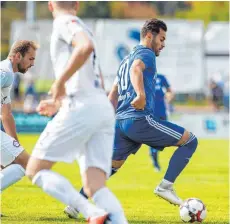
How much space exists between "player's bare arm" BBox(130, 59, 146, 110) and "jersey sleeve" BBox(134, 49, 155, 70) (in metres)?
0.06

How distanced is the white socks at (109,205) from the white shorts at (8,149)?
6.56ft

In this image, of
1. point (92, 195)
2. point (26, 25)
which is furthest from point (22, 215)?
point (26, 25)

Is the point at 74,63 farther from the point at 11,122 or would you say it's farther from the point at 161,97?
the point at 161,97

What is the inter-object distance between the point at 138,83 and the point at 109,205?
2.24 metres

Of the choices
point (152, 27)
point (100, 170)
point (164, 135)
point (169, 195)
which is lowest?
point (169, 195)

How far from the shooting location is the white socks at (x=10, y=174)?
27.2 feet

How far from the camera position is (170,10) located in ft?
205

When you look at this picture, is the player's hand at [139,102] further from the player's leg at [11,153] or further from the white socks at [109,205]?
the white socks at [109,205]

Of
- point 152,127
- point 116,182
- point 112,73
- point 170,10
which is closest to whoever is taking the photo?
point 152,127

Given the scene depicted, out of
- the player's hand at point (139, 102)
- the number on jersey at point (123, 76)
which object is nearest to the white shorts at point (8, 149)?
the player's hand at point (139, 102)

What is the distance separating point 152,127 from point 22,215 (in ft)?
5.99

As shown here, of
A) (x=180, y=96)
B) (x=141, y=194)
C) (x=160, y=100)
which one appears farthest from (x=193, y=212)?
(x=180, y=96)

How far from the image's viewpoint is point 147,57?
30.7 feet

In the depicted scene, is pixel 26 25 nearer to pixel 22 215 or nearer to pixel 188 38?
pixel 188 38
